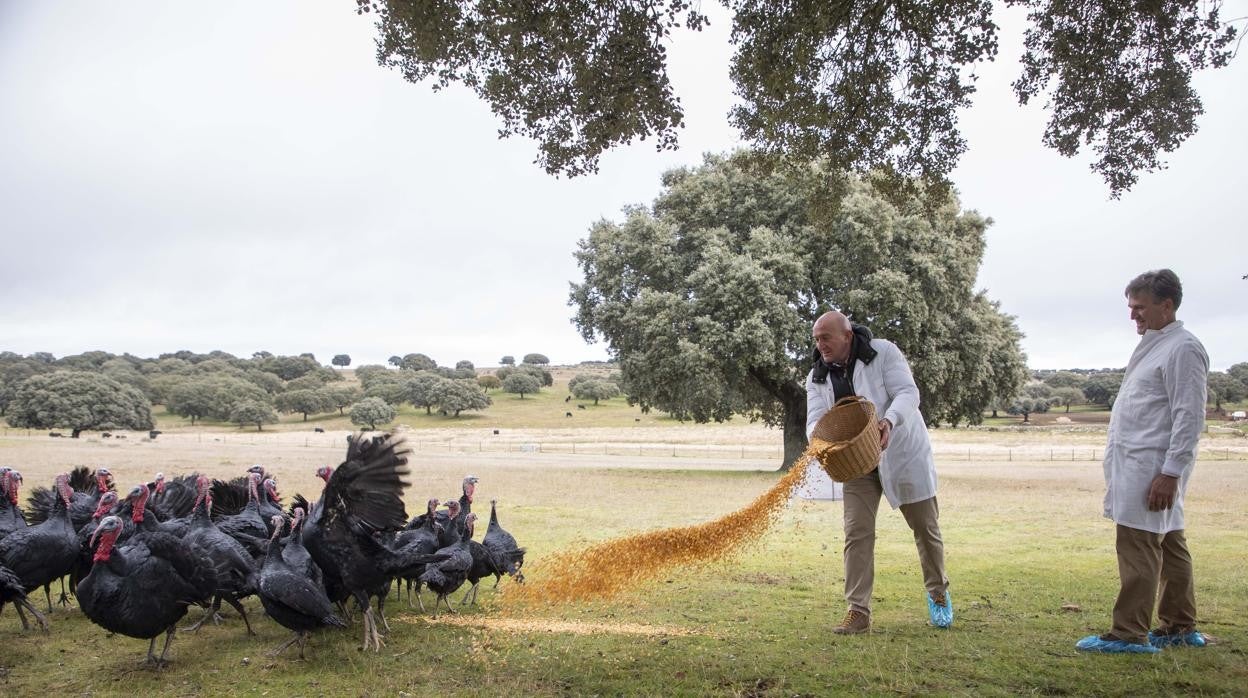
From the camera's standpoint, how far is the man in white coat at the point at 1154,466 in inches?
205

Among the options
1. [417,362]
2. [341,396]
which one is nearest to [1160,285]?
[341,396]

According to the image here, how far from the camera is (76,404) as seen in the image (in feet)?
190

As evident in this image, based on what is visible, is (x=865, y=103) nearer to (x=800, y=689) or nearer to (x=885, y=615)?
(x=885, y=615)

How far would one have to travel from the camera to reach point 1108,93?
27.3ft

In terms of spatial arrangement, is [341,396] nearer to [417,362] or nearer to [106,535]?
[417,362]

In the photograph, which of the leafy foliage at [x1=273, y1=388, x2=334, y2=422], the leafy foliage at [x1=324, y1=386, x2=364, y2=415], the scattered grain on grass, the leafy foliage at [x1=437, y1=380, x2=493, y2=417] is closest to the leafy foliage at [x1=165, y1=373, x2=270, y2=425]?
the leafy foliage at [x1=273, y1=388, x2=334, y2=422]

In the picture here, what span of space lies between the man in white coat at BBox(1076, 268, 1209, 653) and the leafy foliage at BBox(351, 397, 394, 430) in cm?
7016

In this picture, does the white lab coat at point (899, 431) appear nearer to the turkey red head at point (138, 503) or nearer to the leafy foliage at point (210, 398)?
the turkey red head at point (138, 503)

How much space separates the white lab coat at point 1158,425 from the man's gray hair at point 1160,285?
200mm

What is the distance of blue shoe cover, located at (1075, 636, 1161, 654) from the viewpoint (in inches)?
211

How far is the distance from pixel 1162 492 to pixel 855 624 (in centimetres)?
235

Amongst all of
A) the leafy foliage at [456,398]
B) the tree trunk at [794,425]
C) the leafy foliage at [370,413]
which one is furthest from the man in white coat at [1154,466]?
the leafy foliage at [456,398]

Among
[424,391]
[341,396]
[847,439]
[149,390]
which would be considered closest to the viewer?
[847,439]

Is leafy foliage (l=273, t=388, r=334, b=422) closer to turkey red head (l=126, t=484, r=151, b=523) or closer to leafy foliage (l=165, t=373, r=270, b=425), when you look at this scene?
leafy foliage (l=165, t=373, r=270, b=425)
